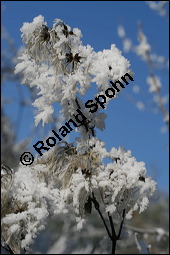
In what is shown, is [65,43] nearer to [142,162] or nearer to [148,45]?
[142,162]

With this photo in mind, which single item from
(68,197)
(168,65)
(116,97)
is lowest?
(68,197)

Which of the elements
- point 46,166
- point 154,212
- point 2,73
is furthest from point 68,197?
point 154,212

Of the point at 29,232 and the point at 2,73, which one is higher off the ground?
the point at 2,73

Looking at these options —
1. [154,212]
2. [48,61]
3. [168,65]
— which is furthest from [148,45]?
[154,212]

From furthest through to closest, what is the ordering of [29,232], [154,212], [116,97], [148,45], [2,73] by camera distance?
→ [154,212]
[2,73]
[148,45]
[116,97]
[29,232]

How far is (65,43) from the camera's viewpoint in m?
2.39

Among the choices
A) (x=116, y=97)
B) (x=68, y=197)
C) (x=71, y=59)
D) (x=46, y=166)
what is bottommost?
(x=68, y=197)

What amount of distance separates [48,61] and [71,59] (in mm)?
167

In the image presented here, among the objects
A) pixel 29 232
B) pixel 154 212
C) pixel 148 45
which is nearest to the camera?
pixel 29 232

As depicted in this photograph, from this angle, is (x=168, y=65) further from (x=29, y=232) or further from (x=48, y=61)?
(x=29, y=232)

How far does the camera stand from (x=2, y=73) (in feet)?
36.9

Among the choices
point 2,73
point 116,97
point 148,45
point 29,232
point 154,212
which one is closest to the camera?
point 29,232

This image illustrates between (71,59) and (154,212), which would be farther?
(154,212)

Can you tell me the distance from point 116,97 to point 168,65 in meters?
6.01
